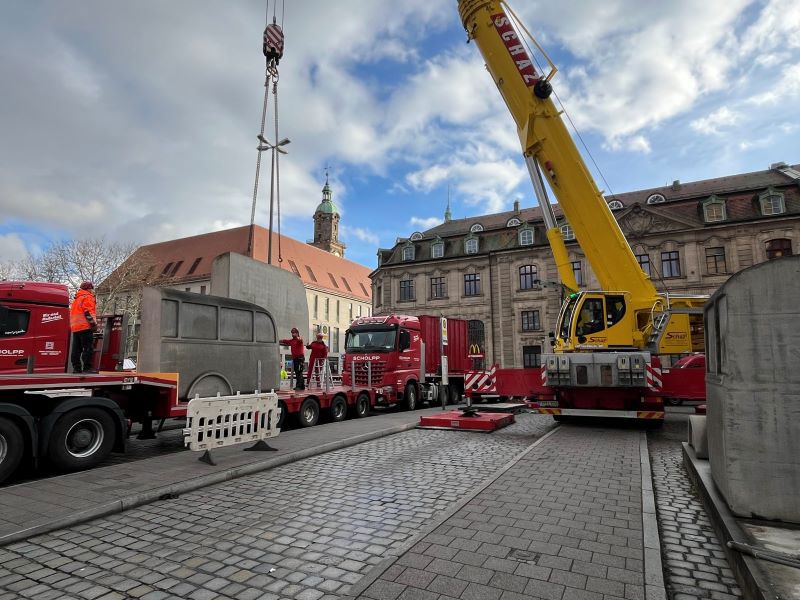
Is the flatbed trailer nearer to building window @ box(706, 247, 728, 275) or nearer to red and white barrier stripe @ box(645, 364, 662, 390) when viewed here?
red and white barrier stripe @ box(645, 364, 662, 390)

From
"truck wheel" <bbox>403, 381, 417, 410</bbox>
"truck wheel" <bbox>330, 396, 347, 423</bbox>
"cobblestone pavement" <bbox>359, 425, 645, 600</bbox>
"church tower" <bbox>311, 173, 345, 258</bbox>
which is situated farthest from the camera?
"church tower" <bbox>311, 173, 345, 258</bbox>

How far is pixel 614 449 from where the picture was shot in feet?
A: 27.7

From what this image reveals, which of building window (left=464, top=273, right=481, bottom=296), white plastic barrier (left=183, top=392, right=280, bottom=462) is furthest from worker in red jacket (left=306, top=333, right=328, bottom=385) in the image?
building window (left=464, top=273, right=481, bottom=296)

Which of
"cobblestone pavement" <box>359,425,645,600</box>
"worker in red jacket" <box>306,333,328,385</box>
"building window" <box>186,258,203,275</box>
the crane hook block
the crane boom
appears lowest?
"cobblestone pavement" <box>359,425,645,600</box>

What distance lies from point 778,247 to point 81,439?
119 ft

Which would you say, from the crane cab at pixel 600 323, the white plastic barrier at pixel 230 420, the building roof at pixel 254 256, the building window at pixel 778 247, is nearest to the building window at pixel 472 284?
the building window at pixel 778 247

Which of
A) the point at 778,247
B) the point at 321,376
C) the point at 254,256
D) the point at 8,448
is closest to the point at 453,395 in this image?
the point at 321,376

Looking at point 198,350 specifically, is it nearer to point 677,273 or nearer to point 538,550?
point 538,550

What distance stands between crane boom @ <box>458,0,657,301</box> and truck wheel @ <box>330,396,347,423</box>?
24.9 feet

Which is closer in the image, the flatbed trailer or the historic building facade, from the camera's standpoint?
the flatbed trailer

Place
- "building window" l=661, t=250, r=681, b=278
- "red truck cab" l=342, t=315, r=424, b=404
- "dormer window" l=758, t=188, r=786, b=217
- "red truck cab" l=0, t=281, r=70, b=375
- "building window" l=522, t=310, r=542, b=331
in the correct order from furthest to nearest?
"building window" l=522, t=310, r=542, b=331 < "building window" l=661, t=250, r=681, b=278 < "dormer window" l=758, t=188, r=786, b=217 < "red truck cab" l=342, t=315, r=424, b=404 < "red truck cab" l=0, t=281, r=70, b=375

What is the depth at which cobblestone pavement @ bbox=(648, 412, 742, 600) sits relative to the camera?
132 inches

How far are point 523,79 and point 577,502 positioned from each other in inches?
418

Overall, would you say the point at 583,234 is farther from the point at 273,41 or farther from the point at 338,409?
the point at 273,41
